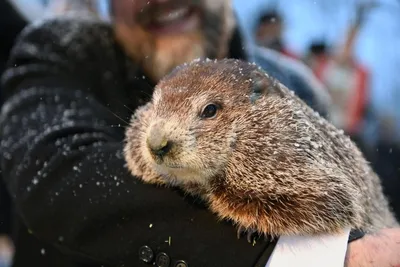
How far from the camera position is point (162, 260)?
98 centimetres

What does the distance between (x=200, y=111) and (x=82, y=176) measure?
1.43ft

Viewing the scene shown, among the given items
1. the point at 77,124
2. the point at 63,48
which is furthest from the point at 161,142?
the point at 63,48

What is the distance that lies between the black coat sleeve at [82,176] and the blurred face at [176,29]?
163 millimetres

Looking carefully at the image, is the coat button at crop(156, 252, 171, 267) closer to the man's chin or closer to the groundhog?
→ the groundhog

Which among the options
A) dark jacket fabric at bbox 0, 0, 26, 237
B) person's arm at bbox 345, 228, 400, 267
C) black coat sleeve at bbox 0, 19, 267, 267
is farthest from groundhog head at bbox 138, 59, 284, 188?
dark jacket fabric at bbox 0, 0, 26, 237

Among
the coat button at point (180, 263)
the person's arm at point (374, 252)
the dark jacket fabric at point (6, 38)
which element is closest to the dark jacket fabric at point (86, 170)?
the coat button at point (180, 263)

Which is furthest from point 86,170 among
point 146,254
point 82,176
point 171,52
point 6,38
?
point 6,38

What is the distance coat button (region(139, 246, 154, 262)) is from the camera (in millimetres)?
999

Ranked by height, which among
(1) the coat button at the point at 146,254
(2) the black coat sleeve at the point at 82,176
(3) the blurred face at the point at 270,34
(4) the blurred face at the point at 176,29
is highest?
(3) the blurred face at the point at 270,34

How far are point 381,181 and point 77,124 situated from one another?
69 centimetres

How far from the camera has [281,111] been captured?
891mm

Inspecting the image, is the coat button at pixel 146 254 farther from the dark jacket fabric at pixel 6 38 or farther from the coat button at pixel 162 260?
the dark jacket fabric at pixel 6 38

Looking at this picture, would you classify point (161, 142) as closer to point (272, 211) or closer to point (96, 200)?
point (272, 211)

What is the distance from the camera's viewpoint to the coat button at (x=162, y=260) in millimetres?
973
